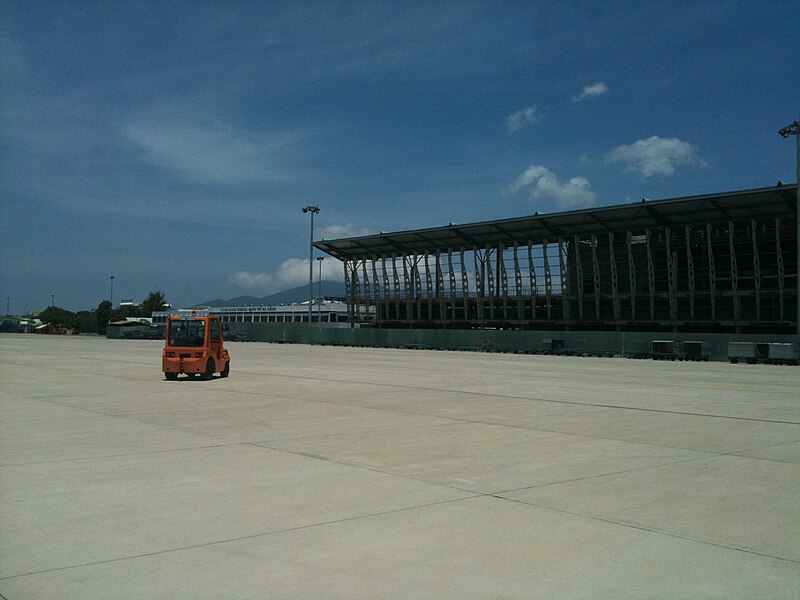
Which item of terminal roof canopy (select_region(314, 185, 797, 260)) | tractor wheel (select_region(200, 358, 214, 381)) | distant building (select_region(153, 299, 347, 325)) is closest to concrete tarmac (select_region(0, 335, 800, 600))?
tractor wheel (select_region(200, 358, 214, 381))

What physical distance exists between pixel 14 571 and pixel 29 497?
2708 millimetres

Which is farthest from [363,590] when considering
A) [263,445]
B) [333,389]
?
[333,389]

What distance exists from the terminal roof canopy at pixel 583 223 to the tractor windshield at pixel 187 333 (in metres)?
57.5

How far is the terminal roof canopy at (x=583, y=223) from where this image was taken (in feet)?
231

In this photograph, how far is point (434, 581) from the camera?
19.4 ft

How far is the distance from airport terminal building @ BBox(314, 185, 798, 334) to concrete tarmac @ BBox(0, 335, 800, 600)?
62861 mm

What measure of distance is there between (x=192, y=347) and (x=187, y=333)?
99cm

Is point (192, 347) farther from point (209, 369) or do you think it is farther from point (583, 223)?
point (583, 223)

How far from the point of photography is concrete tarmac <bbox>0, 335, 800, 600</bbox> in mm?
5973

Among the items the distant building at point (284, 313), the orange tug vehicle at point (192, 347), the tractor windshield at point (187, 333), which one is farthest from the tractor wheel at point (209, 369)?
the distant building at point (284, 313)

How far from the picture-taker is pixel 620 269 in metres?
86.0

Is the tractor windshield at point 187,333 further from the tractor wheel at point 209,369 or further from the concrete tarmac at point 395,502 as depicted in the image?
the concrete tarmac at point 395,502

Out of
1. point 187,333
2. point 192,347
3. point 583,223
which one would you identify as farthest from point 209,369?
point 583,223

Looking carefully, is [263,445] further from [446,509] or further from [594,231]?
[594,231]
